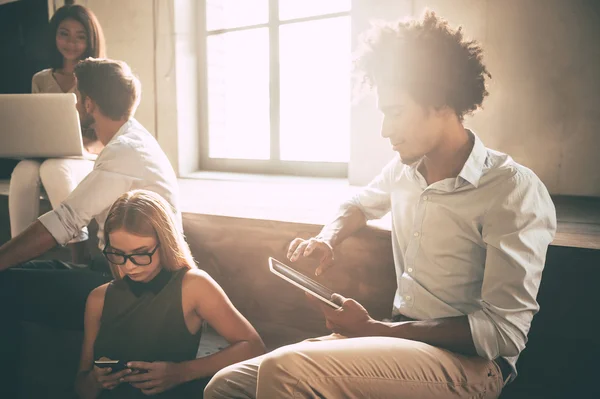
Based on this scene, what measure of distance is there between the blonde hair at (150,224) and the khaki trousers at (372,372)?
585 millimetres

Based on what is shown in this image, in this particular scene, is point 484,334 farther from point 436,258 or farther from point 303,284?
point 303,284

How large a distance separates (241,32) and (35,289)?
9.90 feet

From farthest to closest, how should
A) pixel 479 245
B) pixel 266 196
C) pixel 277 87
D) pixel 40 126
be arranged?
1. pixel 277 87
2. pixel 266 196
3. pixel 40 126
4. pixel 479 245

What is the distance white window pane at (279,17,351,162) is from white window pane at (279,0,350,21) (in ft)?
0.23

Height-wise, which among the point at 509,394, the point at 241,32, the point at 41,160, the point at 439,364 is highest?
the point at 241,32

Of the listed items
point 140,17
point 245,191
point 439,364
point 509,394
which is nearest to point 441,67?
point 439,364

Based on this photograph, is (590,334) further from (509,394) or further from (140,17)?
(140,17)

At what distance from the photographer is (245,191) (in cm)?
340

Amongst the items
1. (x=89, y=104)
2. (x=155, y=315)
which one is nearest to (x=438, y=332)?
(x=155, y=315)

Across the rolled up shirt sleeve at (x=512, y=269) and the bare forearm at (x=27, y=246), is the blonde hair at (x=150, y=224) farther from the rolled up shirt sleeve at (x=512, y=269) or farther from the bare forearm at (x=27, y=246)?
the rolled up shirt sleeve at (x=512, y=269)

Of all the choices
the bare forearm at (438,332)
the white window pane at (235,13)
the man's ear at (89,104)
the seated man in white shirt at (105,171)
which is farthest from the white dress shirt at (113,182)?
the white window pane at (235,13)

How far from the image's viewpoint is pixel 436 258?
1477mm

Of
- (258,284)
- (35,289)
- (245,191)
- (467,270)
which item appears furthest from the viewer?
(245,191)

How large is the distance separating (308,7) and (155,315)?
3015mm
